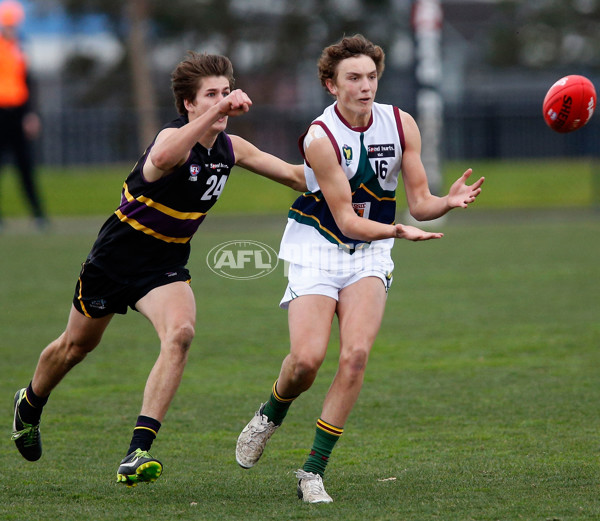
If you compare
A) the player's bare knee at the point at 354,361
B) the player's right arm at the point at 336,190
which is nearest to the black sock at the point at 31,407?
the player's bare knee at the point at 354,361

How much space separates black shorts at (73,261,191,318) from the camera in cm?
537

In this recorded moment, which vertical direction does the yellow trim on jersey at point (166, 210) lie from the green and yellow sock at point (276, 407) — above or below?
above

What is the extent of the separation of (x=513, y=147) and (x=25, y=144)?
12473 mm

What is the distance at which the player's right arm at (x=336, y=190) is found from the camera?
494cm

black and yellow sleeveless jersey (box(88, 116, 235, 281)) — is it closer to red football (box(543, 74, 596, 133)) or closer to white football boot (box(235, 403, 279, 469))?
white football boot (box(235, 403, 279, 469))

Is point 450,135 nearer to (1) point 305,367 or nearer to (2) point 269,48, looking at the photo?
(2) point 269,48

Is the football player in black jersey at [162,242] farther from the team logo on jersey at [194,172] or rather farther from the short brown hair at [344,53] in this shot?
the short brown hair at [344,53]

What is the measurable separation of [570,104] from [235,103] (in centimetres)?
219

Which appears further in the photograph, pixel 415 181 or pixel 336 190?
pixel 415 181

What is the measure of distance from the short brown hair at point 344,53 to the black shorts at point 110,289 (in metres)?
1.26

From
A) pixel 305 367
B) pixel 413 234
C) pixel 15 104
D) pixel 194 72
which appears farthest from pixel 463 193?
pixel 15 104

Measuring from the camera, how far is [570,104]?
19.9 ft

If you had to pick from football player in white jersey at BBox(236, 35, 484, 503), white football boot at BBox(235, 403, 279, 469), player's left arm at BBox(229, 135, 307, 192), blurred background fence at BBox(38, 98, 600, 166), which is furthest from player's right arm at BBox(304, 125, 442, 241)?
blurred background fence at BBox(38, 98, 600, 166)

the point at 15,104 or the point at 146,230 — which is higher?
the point at 15,104
